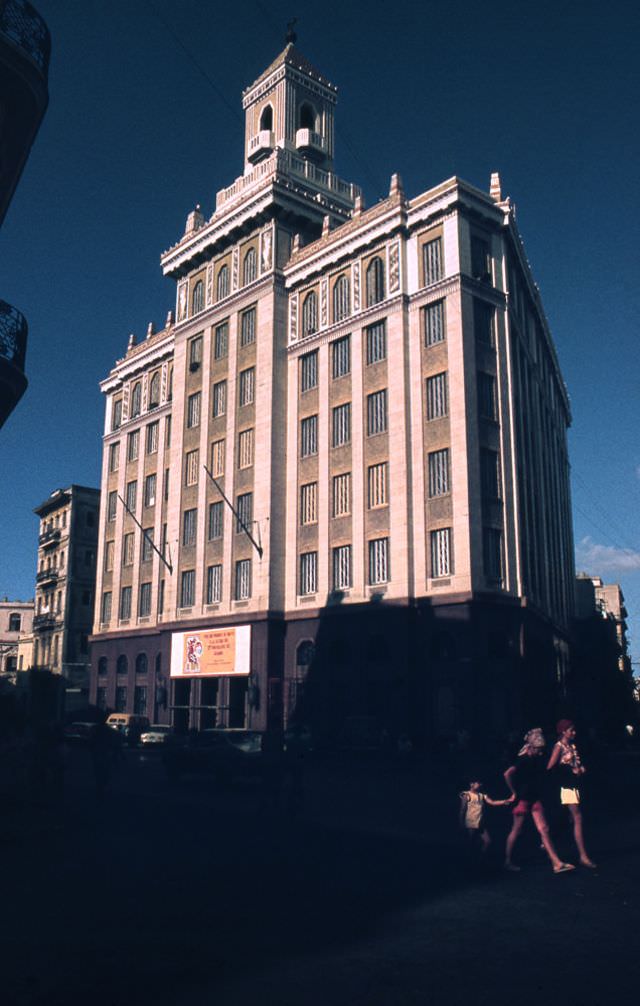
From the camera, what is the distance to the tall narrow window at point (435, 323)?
4039 centimetres

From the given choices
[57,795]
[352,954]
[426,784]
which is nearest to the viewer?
[352,954]

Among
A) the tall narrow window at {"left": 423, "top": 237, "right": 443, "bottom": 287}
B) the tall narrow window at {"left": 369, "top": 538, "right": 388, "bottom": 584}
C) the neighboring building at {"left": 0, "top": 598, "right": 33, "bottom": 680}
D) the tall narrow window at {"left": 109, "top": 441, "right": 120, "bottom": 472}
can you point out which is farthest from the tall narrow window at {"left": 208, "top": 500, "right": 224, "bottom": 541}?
the neighboring building at {"left": 0, "top": 598, "right": 33, "bottom": 680}

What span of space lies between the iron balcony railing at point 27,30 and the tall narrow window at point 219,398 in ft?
120

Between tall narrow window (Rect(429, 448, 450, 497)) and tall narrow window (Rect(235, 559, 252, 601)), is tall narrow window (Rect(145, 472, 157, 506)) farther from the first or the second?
tall narrow window (Rect(429, 448, 450, 497))

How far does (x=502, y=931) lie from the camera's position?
8.30 meters

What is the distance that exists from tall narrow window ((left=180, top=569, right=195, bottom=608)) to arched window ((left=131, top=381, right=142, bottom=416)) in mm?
15620

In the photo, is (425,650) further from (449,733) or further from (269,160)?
(269,160)

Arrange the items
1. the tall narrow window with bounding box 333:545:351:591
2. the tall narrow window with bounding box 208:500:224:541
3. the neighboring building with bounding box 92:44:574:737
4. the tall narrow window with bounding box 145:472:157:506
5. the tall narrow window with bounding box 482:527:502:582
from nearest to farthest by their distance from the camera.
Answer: the tall narrow window with bounding box 482:527:502:582
the neighboring building with bounding box 92:44:574:737
the tall narrow window with bounding box 333:545:351:591
the tall narrow window with bounding box 208:500:224:541
the tall narrow window with bounding box 145:472:157:506

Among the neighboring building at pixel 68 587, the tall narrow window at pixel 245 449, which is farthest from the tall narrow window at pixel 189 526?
the neighboring building at pixel 68 587

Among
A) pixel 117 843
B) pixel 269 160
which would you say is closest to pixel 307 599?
pixel 269 160

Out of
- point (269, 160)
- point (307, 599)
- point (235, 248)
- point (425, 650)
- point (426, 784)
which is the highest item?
point (269, 160)

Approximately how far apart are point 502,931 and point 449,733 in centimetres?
2868

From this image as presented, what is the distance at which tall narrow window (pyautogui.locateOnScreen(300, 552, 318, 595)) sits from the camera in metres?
43.3

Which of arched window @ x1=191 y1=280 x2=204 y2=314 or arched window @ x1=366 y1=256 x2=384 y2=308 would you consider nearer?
arched window @ x1=366 y1=256 x2=384 y2=308
